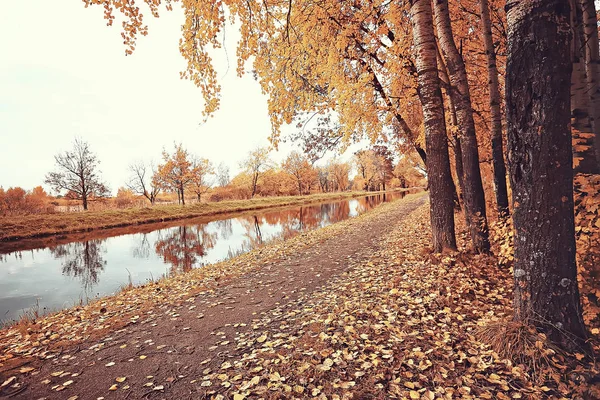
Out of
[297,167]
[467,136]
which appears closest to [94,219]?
[467,136]

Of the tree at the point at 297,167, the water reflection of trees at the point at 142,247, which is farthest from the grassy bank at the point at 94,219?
the tree at the point at 297,167

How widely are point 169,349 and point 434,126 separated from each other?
6417 mm

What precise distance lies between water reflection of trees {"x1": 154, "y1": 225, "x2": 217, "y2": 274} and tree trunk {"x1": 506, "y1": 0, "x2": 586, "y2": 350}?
34.8ft

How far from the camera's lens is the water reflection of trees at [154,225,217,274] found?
12295 mm

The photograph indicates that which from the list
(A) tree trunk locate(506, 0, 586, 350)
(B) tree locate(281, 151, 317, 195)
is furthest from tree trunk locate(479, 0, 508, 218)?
(B) tree locate(281, 151, 317, 195)

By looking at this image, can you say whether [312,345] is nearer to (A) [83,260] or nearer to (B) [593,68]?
(B) [593,68]

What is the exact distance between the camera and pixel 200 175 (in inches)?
1756

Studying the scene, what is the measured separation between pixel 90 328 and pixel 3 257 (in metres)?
16.0

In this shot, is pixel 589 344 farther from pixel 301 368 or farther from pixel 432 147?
pixel 432 147

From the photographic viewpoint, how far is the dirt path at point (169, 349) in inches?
122

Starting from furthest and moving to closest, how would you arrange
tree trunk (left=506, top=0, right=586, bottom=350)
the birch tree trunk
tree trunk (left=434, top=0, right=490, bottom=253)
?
tree trunk (left=434, top=0, right=490, bottom=253), the birch tree trunk, tree trunk (left=506, top=0, right=586, bottom=350)

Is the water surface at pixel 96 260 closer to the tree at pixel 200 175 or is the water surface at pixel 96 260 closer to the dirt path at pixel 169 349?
the dirt path at pixel 169 349

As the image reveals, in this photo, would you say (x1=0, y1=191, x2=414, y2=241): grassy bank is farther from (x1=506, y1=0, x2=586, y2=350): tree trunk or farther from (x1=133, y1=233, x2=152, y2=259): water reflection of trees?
(x1=506, y1=0, x2=586, y2=350): tree trunk

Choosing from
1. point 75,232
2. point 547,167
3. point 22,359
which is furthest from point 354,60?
point 75,232
